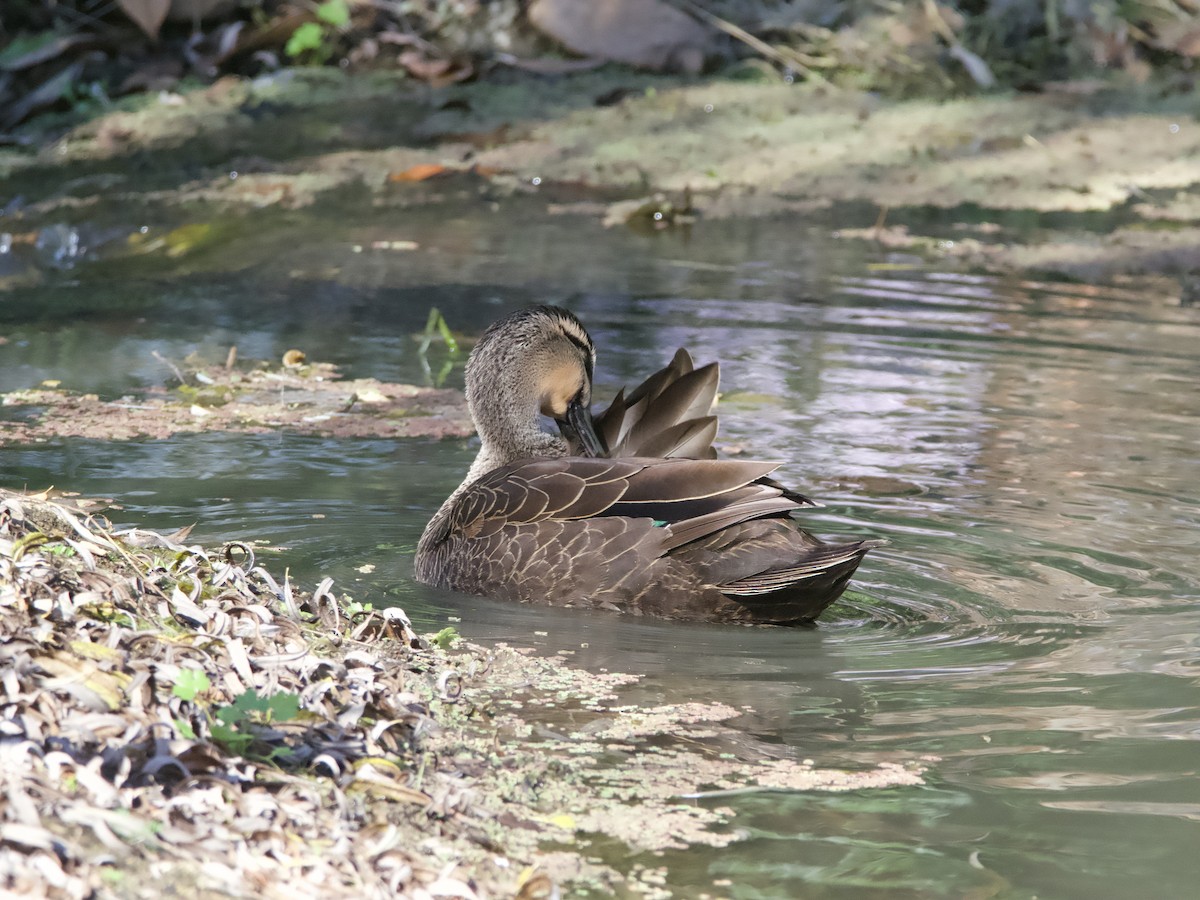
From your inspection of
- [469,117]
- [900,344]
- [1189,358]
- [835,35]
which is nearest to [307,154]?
[469,117]

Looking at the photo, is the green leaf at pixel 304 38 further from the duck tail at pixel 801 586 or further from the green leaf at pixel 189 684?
the green leaf at pixel 189 684

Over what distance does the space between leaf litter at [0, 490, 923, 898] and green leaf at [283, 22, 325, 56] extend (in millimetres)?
12105

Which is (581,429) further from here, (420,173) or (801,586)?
(420,173)

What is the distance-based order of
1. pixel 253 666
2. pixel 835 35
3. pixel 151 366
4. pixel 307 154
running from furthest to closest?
1. pixel 835 35
2. pixel 307 154
3. pixel 151 366
4. pixel 253 666

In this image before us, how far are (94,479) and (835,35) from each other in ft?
35.9

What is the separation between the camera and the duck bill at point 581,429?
6.87 metres

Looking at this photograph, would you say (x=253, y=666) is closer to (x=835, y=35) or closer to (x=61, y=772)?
(x=61, y=772)

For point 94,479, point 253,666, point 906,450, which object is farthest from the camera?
point 906,450

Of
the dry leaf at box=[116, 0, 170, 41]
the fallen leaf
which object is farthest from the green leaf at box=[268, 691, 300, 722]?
the dry leaf at box=[116, 0, 170, 41]

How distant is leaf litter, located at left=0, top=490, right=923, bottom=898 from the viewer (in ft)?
11.0

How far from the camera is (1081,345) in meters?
10.1

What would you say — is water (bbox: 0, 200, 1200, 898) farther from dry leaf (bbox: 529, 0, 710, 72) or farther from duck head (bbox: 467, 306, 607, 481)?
dry leaf (bbox: 529, 0, 710, 72)

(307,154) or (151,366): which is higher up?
(307,154)

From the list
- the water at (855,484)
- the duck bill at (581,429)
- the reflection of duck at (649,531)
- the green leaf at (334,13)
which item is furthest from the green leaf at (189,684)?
the green leaf at (334,13)
